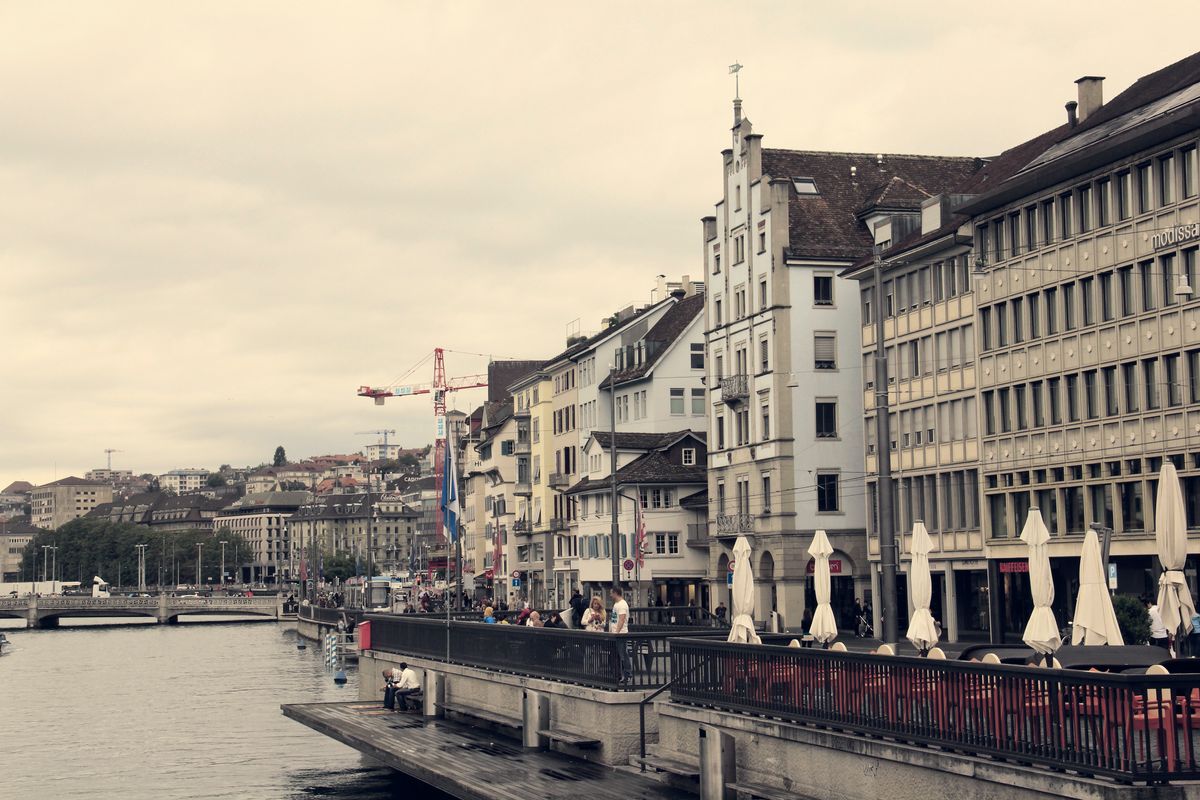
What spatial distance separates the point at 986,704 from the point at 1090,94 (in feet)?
179

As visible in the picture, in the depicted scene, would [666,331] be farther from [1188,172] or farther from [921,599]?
[921,599]

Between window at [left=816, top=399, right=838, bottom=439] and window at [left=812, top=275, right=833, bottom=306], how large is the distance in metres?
4.54

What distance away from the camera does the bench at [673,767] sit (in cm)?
2425

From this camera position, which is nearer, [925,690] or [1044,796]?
[1044,796]

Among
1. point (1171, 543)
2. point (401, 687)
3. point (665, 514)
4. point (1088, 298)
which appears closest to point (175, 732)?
point (401, 687)

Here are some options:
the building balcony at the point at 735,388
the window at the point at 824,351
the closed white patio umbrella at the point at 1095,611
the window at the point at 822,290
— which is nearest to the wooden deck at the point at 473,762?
the closed white patio umbrella at the point at 1095,611

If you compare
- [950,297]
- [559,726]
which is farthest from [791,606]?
[559,726]

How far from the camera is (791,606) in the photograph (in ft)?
264

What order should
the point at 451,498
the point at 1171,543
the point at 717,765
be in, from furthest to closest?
the point at 451,498
the point at 1171,543
the point at 717,765

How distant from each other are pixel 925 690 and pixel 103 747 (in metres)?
40.2

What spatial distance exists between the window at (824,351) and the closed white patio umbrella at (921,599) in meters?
50.7

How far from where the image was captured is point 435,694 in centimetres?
4009

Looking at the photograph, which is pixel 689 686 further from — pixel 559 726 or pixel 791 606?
pixel 791 606

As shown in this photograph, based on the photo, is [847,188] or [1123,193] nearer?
[1123,193]
